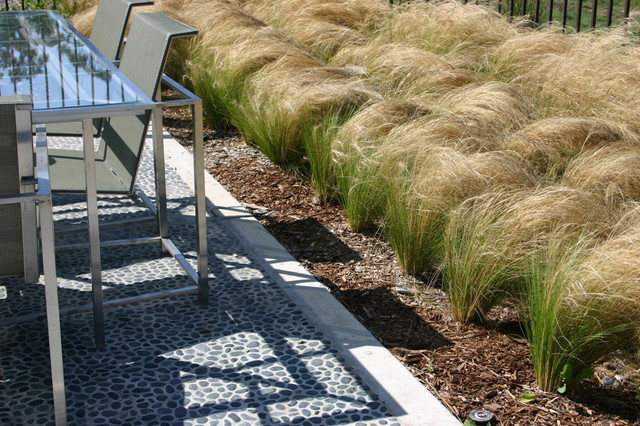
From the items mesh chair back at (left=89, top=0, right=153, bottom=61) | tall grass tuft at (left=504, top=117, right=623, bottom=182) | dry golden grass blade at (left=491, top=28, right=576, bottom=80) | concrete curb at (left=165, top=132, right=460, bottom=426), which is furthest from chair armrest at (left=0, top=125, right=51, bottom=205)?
dry golden grass blade at (left=491, top=28, right=576, bottom=80)

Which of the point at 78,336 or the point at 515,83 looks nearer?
the point at 78,336

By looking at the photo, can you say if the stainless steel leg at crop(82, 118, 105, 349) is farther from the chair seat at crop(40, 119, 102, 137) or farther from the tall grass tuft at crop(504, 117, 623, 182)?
the tall grass tuft at crop(504, 117, 623, 182)

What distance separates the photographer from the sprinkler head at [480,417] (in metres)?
2.46

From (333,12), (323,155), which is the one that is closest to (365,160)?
(323,155)

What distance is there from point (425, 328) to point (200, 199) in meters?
1.07

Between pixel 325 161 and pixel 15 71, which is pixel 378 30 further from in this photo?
pixel 15 71

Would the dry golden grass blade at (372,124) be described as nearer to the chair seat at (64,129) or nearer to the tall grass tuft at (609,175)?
the tall grass tuft at (609,175)

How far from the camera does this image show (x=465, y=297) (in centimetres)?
303

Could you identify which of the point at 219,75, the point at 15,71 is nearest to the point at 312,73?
the point at 219,75

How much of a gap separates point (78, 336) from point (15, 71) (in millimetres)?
1124

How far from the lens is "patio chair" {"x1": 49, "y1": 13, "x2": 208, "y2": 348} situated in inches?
118

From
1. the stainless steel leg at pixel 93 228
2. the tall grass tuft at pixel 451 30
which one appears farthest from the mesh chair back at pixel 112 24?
the tall grass tuft at pixel 451 30

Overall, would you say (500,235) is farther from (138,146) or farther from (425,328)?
(138,146)

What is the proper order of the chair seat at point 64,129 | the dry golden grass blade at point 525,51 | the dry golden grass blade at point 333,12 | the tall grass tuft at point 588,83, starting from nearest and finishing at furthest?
the chair seat at point 64,129 < the tall grass tuft at point 588,83 < the dry golden grass blade at point 525,51 < the dry golden grass blade at point 333,12
